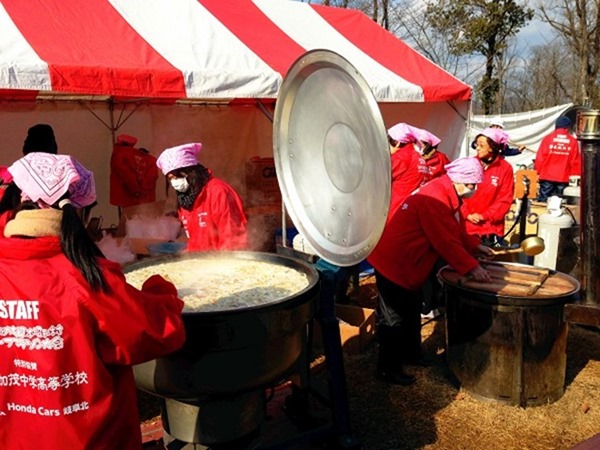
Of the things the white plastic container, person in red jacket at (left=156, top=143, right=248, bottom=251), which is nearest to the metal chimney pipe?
person in red jacket at (left=156, top=143, right=248, bottom=251)

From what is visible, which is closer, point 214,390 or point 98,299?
point 98,299

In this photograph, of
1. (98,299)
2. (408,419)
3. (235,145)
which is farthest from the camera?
(235,145)

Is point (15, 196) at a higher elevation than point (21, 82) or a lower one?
lower

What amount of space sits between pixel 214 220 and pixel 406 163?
3.19 metres

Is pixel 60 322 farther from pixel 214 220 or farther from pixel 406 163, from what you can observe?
pixel 406 163

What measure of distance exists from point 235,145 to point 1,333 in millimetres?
8567

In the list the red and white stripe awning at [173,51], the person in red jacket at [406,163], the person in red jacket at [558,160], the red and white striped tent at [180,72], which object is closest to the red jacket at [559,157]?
the person in red jacket at [558,160]

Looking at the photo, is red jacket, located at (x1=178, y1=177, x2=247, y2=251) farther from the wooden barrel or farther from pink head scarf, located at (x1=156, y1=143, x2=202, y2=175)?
the wooden barrel

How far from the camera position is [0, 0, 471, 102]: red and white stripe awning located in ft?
16.5

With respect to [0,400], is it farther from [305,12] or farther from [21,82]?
[305,12]

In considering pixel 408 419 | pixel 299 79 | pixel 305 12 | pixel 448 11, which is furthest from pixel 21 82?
pixel 448 11

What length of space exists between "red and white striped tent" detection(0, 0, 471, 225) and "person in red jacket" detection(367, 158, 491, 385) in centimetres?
251

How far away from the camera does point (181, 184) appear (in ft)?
15.0

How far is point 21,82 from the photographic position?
4711 millimetres
